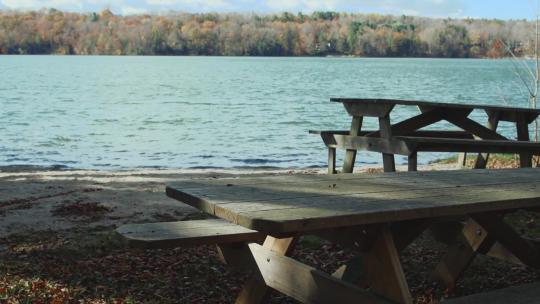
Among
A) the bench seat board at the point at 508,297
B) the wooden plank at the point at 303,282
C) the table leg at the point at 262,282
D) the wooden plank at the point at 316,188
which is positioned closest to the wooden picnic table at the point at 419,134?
the wooden plank at the point at 316,188

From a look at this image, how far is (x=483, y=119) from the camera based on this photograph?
94.3 ft

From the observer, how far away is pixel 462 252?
14.6ft

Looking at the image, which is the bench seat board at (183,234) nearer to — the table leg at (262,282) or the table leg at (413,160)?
the table leg at (262,282)

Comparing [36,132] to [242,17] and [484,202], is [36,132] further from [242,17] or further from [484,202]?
[242,17]

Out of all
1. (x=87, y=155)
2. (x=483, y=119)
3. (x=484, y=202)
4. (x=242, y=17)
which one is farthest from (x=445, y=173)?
(x=242, y=17)

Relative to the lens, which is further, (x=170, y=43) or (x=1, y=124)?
(x=170, y=43)

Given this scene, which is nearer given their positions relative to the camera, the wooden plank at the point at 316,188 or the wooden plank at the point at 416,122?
the wooden plank at the point at 316,188

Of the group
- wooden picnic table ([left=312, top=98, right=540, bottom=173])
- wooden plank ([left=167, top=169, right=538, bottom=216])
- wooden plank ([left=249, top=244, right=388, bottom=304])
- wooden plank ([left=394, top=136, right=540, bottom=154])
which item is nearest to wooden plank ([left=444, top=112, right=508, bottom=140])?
wooden picnic table ([left=312, top=98, right=540, bottom=173])

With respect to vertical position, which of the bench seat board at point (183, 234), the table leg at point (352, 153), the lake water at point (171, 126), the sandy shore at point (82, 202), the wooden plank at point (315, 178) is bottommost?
the lake water at point (171, 126)

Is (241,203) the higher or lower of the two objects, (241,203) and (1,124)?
the higher

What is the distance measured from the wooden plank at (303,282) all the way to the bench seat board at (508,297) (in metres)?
0.48

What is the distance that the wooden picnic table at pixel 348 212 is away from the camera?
2752 mm

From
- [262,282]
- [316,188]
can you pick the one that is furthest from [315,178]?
[262,282]

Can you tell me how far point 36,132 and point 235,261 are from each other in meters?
22.5
